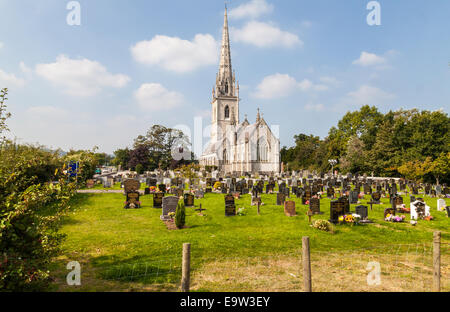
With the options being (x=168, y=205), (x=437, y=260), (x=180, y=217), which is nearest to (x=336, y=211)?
(x=180, y=217)

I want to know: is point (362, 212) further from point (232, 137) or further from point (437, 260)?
point (232, 137)

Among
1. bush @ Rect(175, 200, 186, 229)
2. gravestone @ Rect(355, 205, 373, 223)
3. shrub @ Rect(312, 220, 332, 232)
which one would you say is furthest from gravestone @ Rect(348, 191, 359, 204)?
bush @ Rect(175, 200, 186, 229)

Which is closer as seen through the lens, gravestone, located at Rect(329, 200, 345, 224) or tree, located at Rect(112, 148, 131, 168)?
gravestone, located at Rect(329, 200, 345, 224)

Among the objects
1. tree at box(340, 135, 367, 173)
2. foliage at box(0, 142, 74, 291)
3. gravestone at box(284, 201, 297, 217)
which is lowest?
gravestone at box(284, 201, 297, 217)

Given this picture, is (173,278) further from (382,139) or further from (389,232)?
(382,139)

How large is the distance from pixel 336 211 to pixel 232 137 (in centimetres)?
5627

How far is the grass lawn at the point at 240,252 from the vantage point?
6348mm

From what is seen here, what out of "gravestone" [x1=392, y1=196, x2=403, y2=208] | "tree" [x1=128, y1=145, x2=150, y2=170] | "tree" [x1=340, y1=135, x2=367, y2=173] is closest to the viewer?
"gravestone" [x1=392, y1=196, x2=403, y2=208]

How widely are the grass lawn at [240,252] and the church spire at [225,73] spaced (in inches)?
2562

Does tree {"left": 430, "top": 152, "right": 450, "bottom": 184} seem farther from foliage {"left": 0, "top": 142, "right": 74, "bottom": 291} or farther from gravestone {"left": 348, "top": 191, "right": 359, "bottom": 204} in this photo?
foliage {"left": 0, "top": 142, "right": 74, "bottom": 291}

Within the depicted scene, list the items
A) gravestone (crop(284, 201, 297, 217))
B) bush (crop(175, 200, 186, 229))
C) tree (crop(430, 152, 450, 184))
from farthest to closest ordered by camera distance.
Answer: tree (crop(430, 152, 450, 184)), gravestone (crop(284, 201, 297, 217)), bush (crop(175, 200, 186, 229))

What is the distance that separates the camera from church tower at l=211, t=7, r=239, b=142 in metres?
75.4

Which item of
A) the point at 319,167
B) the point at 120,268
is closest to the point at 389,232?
the point at 120,268

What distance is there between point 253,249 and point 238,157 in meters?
55.5
